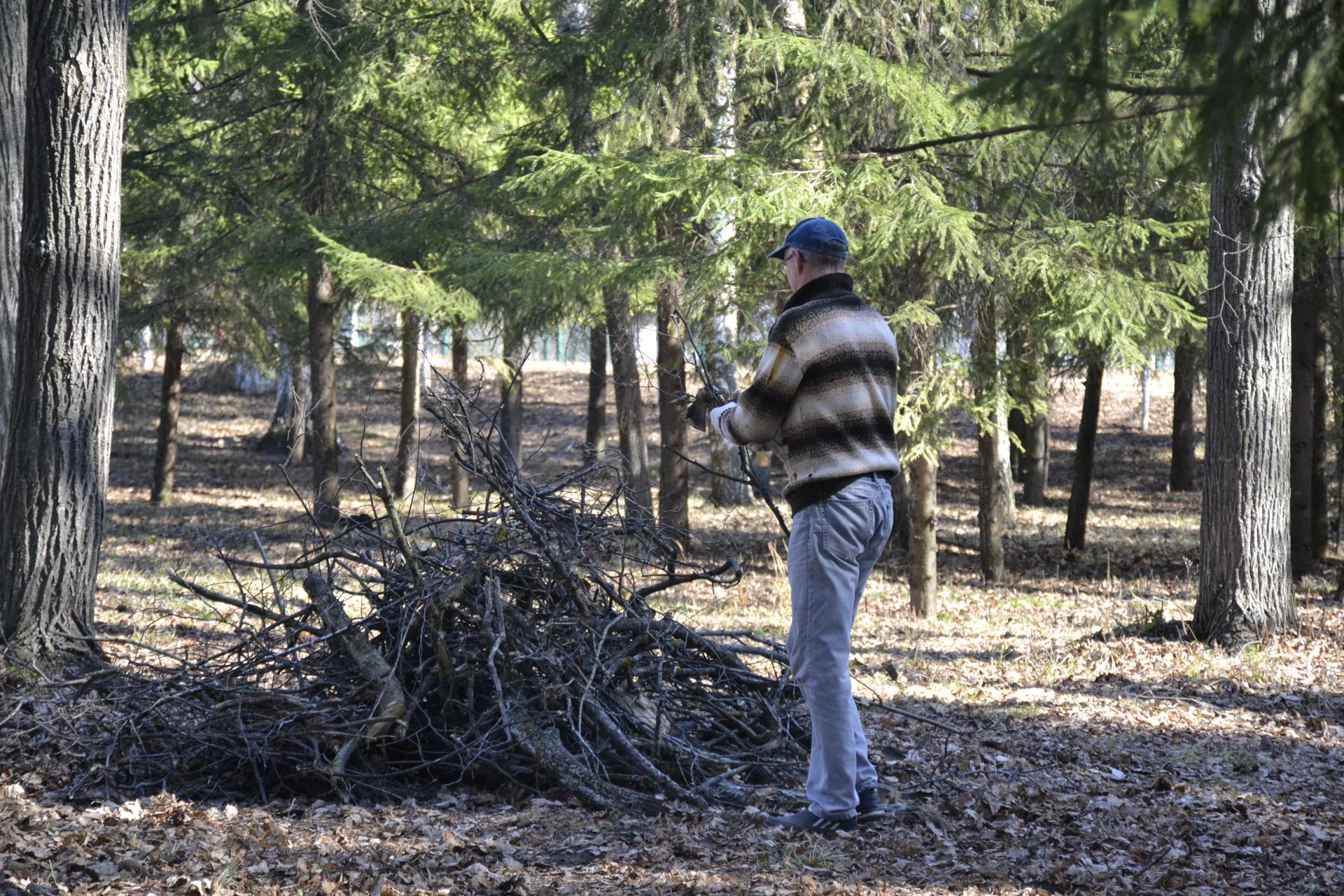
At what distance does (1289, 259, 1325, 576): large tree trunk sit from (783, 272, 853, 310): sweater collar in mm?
10619

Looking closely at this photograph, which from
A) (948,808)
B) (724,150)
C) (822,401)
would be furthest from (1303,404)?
(822,401)

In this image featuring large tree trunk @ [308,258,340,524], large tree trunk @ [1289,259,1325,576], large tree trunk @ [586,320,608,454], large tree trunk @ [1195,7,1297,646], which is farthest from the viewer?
large tree trunk @ [586,320,608,454]

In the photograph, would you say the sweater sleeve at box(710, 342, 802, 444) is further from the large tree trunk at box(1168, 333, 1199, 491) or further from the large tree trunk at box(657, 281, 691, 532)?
the large tree trunk at box(1168, 333, 1199, 491)

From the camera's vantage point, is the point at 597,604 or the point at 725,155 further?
the point at 725,155

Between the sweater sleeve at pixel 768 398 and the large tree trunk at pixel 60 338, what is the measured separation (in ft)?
13.9

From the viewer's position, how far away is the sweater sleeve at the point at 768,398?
4.33 m

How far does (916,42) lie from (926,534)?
15.9 ft

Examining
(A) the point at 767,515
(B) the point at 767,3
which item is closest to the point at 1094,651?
(B) the point at 767,3

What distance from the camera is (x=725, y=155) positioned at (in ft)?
35.6

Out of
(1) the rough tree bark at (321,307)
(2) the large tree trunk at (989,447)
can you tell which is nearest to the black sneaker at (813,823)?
(2) the large tree trunk at (989,447)

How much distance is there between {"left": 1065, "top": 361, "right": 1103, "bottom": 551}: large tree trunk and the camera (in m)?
15.5

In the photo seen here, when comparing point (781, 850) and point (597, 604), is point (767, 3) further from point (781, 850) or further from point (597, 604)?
point (781, 850)

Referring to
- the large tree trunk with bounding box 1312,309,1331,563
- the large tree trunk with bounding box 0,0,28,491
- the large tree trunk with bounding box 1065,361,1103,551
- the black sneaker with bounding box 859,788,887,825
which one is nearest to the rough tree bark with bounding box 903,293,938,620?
the large tree trunk with bounding box 1065,361,1103,551

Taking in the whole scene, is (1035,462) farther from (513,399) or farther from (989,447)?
(513,399)
